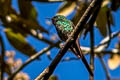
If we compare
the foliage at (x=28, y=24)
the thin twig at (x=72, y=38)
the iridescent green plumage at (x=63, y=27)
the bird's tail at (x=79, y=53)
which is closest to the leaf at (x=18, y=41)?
the foliage at (x=28, y=24)

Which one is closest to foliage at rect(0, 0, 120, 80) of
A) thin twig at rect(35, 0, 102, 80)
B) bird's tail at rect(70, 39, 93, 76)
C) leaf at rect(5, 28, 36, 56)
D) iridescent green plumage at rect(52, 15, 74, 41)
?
leaf at rect(5, 28, 36, 56)

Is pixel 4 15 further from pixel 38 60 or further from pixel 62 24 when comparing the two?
pixel 62 24

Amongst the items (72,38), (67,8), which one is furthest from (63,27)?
(67,8)

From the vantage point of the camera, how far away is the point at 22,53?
8.75 feet

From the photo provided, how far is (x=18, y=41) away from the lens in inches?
106

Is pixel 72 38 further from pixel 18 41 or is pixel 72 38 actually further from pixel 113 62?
pixel 113 62

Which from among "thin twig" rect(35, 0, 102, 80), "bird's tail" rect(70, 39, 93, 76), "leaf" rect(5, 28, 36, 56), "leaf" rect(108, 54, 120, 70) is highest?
"leaf" rect(5, 28, 36, 56)

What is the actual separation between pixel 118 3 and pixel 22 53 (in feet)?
2.94

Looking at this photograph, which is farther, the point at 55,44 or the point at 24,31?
the point at 24,31

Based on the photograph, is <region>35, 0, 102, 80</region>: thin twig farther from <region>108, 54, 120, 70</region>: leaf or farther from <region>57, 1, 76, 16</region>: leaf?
<region>108, 54, 120, 70</region>: leaf

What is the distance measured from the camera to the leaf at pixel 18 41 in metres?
2.66

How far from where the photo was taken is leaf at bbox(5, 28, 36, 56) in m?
2.66

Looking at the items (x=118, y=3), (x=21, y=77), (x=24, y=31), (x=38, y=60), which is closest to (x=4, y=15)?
(x=24, y=31)

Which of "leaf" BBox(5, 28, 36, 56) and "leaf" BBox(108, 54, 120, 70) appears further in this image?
"leaf" BBox(108, 54, 120, 70)
